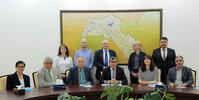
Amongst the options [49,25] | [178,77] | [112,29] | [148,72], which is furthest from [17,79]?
[178,77]

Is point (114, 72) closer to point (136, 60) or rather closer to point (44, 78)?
point (136, 60)

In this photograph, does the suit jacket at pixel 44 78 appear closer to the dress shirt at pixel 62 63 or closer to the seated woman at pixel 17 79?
the seated woman at pixel 17 79

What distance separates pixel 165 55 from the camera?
4.63 m

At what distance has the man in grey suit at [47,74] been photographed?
3813mm

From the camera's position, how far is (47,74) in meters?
3.90

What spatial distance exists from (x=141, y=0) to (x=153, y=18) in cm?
53

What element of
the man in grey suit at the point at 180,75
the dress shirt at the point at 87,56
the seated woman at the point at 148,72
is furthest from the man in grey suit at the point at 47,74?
the man in grey suit at the point at 180,75

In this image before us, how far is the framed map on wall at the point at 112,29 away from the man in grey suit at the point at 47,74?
1410 mm

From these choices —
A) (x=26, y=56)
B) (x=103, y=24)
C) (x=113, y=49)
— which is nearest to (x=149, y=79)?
(x=113, y=49)

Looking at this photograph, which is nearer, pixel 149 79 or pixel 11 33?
pixel 149 79

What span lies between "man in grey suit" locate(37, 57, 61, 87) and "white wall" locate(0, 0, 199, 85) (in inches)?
57.7

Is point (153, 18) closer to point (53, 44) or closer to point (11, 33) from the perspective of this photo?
point (53, 44)

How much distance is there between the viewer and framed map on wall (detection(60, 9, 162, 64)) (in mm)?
5238

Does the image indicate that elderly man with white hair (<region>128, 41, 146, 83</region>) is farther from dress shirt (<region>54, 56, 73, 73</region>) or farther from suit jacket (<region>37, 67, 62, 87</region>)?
suit jacket (<region>37, 67, 62, 87</region>)
